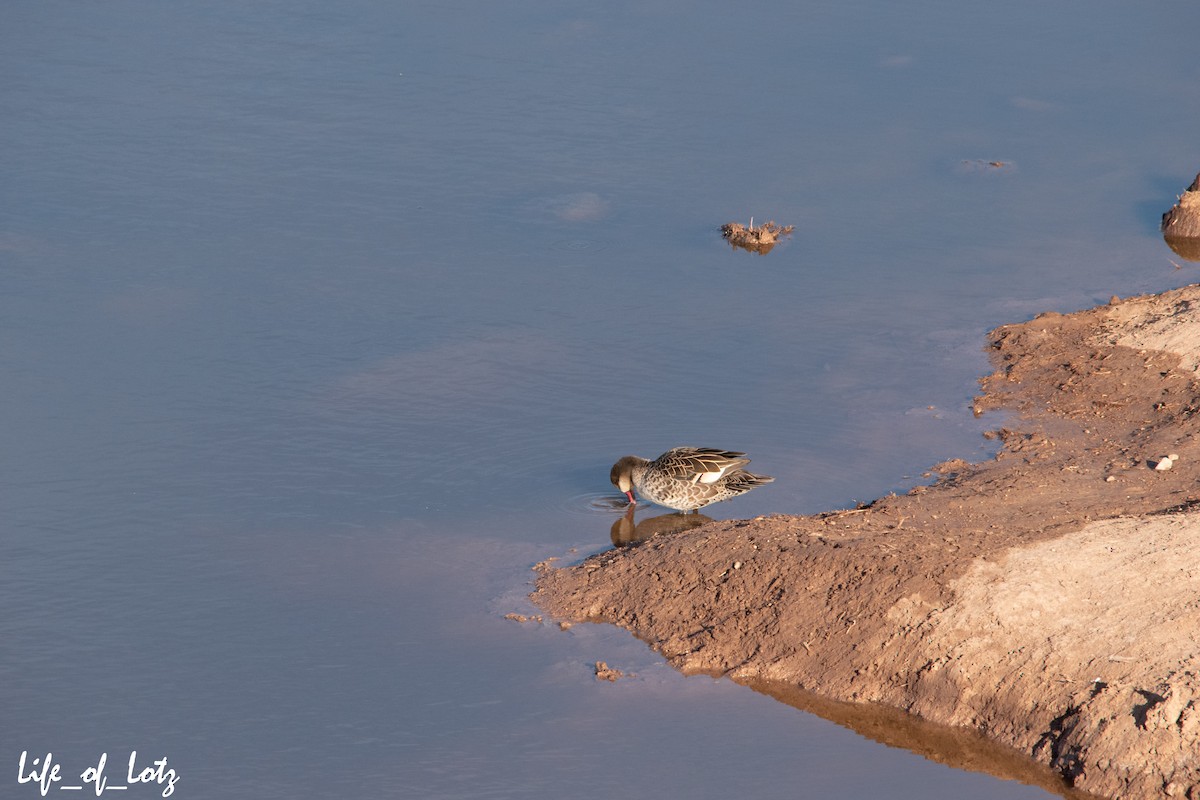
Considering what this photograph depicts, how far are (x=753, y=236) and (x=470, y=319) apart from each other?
12.7 feet

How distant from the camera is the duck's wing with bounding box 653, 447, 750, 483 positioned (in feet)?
38.8

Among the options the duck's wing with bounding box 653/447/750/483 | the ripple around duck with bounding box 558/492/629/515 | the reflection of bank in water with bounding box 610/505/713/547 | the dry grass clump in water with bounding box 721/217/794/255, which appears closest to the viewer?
the duck's wing with bounding box 653/447/750/483

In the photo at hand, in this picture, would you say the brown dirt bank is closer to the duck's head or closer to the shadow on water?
the shadow on water

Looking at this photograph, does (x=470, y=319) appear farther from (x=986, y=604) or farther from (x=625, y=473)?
(x=986, y=604)

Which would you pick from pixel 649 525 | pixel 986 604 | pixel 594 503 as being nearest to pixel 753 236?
pixel 594 503

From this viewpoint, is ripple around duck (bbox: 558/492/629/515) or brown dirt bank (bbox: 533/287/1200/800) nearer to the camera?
brown dirt bank (bbox: 533/287/1200/800)

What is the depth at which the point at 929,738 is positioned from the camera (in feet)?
30.9

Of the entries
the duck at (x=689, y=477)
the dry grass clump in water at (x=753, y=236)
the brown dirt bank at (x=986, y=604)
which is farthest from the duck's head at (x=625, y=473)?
the dry grass clump in water at (x=753, y=236)

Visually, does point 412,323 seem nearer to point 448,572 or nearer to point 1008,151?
point 448,572

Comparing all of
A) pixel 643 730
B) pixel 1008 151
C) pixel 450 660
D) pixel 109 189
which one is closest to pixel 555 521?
pixel 450 660

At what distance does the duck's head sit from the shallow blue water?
14.9 inches

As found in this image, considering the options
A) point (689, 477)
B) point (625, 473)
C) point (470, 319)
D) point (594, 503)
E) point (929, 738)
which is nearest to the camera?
point (929, 738)

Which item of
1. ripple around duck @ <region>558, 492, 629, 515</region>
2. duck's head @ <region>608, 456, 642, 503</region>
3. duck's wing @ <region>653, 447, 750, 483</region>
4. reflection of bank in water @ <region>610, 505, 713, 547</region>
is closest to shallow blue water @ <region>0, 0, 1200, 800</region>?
ripple around duck @ <region>558, 492, 629, 515</region>

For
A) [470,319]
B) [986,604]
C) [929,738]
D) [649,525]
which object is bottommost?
[929,738]
